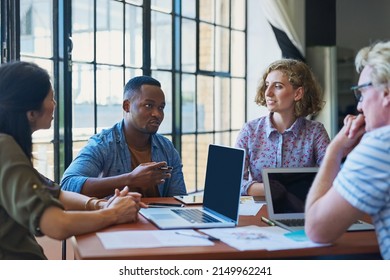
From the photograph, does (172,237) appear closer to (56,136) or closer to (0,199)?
(0,199)

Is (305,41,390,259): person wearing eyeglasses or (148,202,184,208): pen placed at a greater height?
(305,41,390,259): person wearing eyeglasses

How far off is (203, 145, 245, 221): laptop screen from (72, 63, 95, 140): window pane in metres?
1.30

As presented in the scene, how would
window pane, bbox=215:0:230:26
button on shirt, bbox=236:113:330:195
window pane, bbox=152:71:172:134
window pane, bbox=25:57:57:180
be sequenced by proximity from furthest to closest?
window pane, bbox=215:0:230:26 < window pane, bbox=152:71:172:134 < window pane, bbox=25:57:57:180 < button on shirt, bbox=236:113:330:195

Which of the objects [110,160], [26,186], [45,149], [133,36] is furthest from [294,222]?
[133,36]

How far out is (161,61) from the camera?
3.60m

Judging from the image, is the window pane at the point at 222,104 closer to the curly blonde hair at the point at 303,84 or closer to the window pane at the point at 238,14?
the window pane at the point at 238,14

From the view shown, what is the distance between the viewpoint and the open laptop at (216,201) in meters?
1.63

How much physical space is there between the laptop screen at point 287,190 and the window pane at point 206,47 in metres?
2.36

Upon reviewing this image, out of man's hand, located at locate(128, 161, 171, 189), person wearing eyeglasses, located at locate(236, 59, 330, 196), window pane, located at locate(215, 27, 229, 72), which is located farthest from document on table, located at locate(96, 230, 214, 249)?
window pane, located at locate(215, 27, 229, 72)

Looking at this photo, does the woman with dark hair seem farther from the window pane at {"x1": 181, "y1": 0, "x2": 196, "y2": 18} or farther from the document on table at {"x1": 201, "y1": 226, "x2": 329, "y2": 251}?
the window pane at {"x1": 181, "y1": 0, "x2": 196, "y2": 18}

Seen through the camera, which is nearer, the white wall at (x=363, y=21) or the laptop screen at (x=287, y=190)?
the laptop screen at (x=287, y=190)

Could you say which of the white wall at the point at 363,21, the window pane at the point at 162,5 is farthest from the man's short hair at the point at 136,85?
the white wall at the point at 363,21

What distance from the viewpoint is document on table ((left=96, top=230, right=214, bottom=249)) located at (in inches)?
54.4
